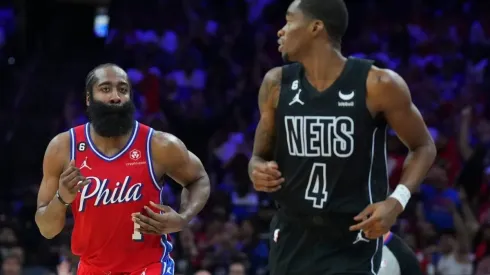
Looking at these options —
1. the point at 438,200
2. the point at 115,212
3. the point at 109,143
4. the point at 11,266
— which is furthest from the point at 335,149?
the point at 438,200

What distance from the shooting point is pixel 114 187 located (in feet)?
16.3

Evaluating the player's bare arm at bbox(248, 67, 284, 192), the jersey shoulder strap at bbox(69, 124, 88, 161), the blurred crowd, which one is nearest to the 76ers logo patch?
the jersey shoulder strap at bbox(69, 124, 88, 161)

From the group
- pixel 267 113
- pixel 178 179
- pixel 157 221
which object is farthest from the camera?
pixel 178 179

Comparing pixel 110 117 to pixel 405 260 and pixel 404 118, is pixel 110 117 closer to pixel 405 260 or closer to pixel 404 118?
pixel 404 118

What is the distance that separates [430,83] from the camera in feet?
39.2

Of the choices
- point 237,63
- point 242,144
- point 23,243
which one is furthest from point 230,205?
point 237,63

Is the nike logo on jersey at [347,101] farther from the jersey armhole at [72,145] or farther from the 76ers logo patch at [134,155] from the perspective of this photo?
the jersey armhole at [72,145]

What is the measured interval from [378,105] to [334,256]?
0.73m

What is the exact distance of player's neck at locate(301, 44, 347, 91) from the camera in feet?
13.9

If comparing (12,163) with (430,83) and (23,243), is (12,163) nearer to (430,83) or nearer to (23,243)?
(23,243)

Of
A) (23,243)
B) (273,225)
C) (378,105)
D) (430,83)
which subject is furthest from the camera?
(430,83)

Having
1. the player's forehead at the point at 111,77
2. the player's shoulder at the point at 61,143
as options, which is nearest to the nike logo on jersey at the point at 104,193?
the player's shoulder at the point at 61,143

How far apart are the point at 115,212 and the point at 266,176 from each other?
4.07 feet

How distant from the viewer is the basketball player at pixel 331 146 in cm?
413
